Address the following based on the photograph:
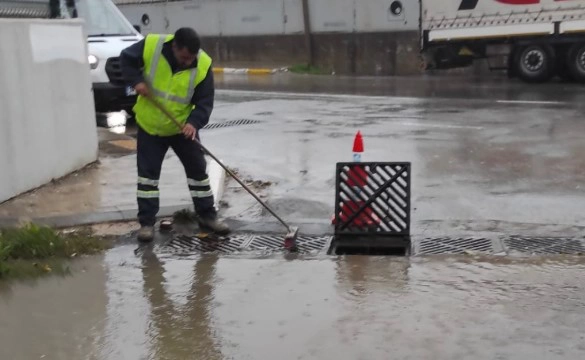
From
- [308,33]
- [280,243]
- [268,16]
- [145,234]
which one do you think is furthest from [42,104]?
[268,16]

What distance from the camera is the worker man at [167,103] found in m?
5.96

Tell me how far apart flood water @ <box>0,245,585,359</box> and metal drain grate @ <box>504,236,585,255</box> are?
281 millimetres

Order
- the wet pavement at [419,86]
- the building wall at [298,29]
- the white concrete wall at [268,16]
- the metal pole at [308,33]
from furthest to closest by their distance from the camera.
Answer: the metal pole at [308,33], the white concrete wall at [268,16], the building wall at [298,29], the wet pavement at [419,86]

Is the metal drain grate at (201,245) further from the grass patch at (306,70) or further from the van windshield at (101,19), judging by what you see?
the grass patch at (306,70)

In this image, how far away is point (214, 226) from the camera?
640cm

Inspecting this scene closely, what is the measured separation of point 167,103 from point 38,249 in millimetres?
1457

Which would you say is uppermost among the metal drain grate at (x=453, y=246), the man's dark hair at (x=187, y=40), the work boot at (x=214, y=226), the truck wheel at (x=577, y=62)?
the man's dark hair at (x=187, y=40)

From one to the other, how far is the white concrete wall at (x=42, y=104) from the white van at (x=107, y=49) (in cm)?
327

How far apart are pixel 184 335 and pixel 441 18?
15.4 m

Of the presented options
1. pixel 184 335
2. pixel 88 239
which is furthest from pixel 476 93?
pixel 184 335

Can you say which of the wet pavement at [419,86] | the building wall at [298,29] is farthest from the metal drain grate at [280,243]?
the building wall at [298,29]

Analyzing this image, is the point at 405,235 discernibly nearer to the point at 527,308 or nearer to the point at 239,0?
the point at 527,308

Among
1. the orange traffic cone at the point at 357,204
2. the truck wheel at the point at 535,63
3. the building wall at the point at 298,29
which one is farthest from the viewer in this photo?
the building wall at the point at 298,29

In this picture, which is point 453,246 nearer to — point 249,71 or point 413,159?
point 413,159
